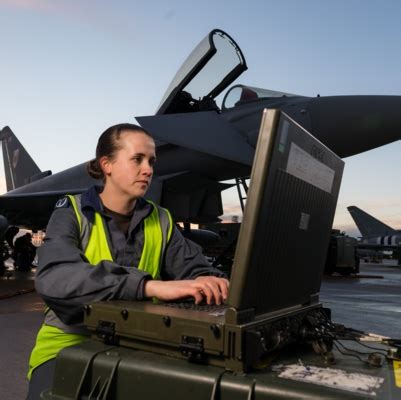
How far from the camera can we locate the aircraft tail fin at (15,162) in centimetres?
1775

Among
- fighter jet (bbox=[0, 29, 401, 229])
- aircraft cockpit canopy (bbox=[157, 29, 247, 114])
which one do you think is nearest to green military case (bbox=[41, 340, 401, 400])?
fighter jet (bbox=[0, 29, 401, 229])

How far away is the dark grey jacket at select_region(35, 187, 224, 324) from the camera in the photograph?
124cm

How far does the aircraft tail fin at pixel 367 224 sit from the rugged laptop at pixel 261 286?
44.3m

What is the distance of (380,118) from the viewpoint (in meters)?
6.82

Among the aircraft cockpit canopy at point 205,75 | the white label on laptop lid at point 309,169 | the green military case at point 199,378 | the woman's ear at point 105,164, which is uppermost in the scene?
the aircraft cockpit canopy at point 205,75

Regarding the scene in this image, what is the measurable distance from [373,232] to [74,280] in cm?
4562

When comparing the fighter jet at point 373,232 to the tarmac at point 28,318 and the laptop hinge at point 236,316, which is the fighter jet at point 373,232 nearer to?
A: the tarmac at point 28,318

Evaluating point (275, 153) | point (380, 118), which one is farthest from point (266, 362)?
point (380, 118)

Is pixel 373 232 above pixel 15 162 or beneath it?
above

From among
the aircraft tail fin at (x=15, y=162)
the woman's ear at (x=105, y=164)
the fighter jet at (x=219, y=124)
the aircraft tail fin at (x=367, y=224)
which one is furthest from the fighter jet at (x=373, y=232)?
the woman's ear at (x=105, y=164)

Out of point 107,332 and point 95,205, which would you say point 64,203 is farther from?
point 107,332

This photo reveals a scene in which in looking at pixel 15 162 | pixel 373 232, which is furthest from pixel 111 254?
pixel 373 232

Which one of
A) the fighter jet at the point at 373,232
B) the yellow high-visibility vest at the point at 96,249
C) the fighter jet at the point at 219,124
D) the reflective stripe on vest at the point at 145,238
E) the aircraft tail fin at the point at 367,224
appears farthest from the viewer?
the aircraft tail fin at the point at 367,224

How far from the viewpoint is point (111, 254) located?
1.49 meters
